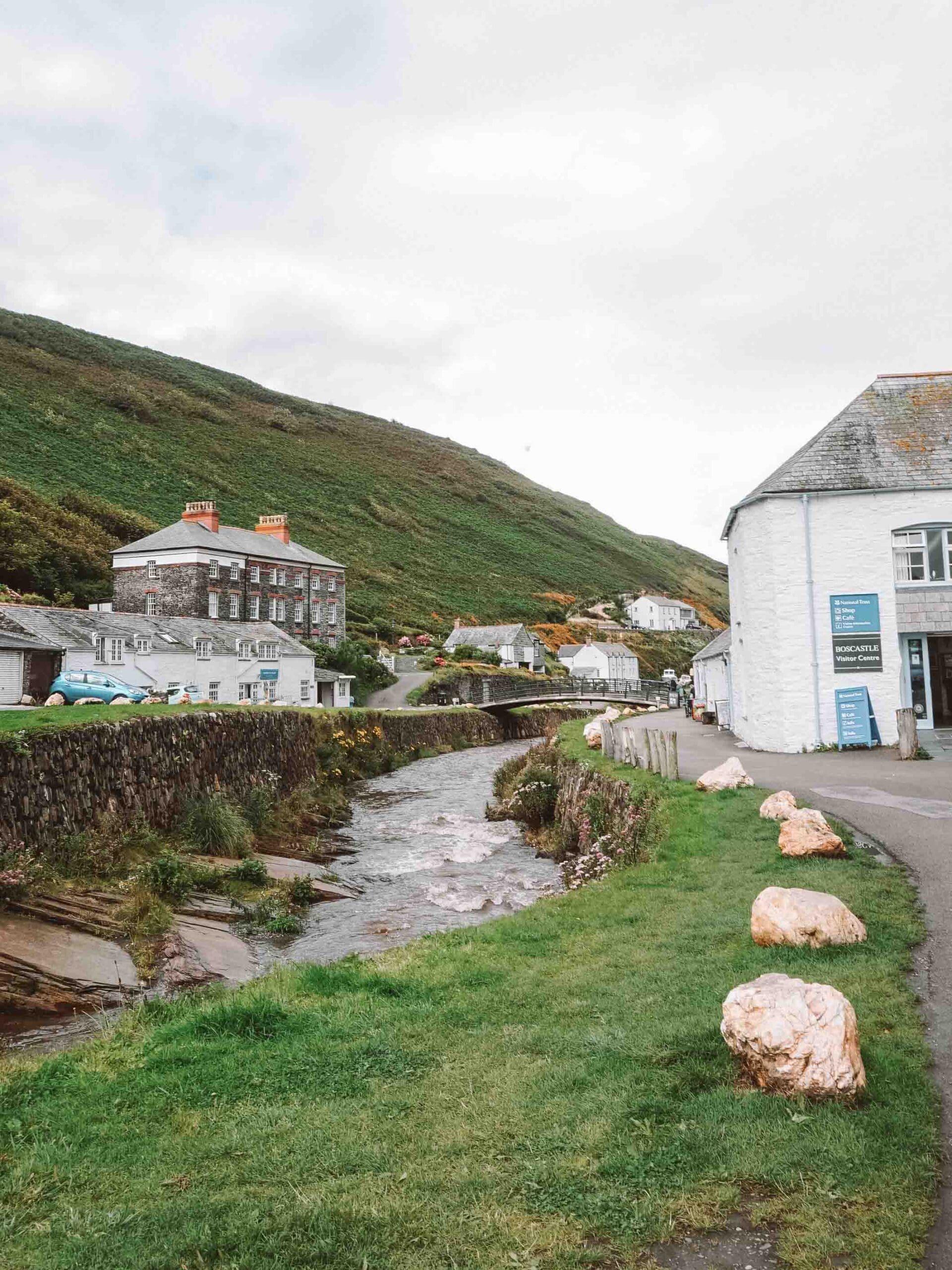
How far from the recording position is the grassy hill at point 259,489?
86.1 metres

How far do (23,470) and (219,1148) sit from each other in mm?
95943

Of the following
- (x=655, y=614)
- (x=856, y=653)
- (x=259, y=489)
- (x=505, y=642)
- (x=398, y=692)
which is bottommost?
(x=398, y=692)

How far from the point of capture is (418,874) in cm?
1855

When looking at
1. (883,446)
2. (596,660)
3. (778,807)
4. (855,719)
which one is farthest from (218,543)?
(778,807)

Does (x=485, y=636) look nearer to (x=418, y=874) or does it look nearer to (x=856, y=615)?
(x=856, y=615)

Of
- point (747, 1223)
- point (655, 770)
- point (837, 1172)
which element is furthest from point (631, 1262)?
point (655, 770)

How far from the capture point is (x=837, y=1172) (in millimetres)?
4934

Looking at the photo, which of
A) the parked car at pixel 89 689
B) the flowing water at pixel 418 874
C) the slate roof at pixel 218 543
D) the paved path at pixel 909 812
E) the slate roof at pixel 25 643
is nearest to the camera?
the paved path at pixel 909 812

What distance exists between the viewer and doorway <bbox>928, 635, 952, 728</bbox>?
27406mm

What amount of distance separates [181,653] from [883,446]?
104 ft

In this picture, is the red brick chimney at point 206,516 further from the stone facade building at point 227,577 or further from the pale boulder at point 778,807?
the pale boulder at point 778,807

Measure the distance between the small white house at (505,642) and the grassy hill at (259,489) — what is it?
839 cm

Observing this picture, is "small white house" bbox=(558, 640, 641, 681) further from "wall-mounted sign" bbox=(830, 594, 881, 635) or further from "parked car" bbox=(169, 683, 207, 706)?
"wall-mounted sign" bbox=(830, 594, 881, 635)

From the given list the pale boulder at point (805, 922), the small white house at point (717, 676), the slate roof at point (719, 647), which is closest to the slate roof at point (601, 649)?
the small white house at point (717, 676)
